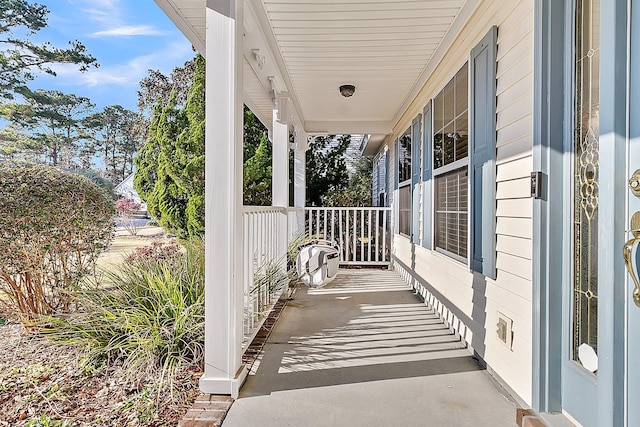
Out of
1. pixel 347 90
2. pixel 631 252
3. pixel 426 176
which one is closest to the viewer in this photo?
pixel 631 252

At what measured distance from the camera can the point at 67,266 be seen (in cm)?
342

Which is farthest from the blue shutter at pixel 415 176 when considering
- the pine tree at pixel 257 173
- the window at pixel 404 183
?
the pine tree at pixel 257 173

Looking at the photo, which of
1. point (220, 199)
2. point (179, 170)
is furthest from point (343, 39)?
point (179, 170)

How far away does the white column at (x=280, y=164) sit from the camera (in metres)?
4.80

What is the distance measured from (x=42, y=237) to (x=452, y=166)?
3533 mm

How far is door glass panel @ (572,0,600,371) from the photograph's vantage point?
5.13ft

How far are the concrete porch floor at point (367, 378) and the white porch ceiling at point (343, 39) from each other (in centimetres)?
252

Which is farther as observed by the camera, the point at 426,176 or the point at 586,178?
the point at 426,176

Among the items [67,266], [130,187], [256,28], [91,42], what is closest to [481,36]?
[256,28]

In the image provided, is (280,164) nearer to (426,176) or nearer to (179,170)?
(426,176)

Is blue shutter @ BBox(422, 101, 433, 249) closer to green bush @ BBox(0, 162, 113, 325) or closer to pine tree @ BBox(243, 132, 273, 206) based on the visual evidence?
green bush @ BBox(0, 162, 113, 325)

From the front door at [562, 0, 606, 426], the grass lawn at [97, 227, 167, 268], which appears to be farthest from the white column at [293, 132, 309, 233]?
the front door at [562, 0, 606, 426]

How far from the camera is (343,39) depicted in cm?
341

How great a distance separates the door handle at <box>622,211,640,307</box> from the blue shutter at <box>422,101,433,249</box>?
2.80 metres
